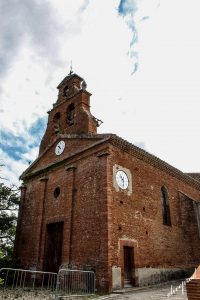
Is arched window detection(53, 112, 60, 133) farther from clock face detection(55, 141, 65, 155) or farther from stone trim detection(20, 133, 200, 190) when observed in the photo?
clock face detection(55, 141, 65, 155)

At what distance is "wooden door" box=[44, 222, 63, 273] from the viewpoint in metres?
14.7

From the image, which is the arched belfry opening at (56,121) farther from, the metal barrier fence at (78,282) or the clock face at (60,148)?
the metal barrier fence at (78,282)

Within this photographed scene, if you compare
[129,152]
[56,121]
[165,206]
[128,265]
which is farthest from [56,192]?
[165,206]

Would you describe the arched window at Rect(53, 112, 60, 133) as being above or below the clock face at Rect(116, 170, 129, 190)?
above

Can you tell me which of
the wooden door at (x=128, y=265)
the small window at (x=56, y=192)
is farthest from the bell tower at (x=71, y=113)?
the wooden door at (x=128, y=265)

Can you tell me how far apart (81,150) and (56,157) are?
2.83 meters

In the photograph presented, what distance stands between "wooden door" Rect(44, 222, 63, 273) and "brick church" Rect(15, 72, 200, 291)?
0.05 meters

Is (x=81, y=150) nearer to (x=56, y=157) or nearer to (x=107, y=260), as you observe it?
(x=56, y=157)

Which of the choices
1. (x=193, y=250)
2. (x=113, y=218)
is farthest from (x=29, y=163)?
(x=193, y=250)

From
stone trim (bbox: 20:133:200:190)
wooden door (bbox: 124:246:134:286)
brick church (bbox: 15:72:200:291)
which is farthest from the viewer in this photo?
stone trim (bbox: 20:133:200:190)

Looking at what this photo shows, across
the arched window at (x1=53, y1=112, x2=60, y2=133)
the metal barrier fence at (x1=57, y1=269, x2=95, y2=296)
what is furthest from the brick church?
the metal barrier fence at (x1=57, y1=269, x2=95, y2=296)

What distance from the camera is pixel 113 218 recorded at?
498 inches

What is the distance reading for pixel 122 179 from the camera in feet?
46.3

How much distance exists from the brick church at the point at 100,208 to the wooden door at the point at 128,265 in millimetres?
40
